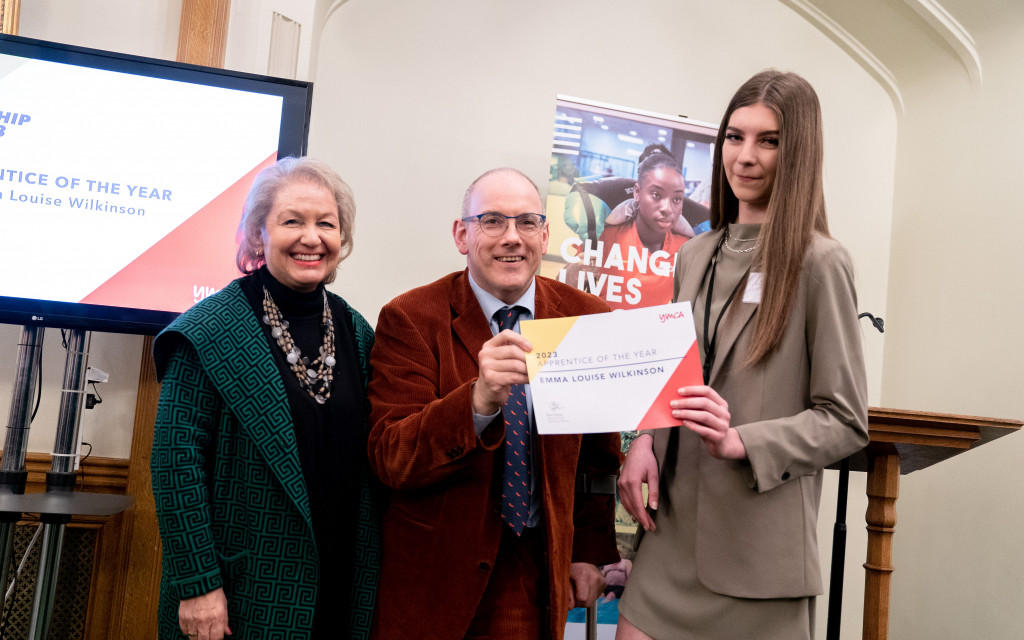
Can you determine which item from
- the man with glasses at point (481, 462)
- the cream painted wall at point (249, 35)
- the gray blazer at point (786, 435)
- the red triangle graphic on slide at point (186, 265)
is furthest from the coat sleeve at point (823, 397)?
the cream painted wall at point (249, 35)

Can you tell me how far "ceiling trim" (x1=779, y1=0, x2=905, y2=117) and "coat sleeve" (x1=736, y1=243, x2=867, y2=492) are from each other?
3587mm

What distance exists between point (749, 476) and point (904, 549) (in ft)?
10.9

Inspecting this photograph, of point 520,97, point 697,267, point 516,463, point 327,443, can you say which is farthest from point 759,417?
point 520,97

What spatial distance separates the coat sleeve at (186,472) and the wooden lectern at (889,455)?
149 cm

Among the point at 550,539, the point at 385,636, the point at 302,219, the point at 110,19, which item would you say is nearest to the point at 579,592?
the point at 550,539

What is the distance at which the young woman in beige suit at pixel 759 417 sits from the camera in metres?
1.40

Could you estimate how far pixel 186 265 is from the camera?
2807 mm

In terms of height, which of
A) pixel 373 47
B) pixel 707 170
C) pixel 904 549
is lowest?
pixel 904 549

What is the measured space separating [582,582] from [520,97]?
2.85m

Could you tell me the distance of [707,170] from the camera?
3.75 metres

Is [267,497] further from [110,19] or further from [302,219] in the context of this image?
[110,19]

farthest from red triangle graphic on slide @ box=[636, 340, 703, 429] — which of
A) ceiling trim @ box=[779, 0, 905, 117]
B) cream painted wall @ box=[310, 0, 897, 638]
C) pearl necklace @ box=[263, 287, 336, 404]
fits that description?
ceiling trim @ box=[779, 0, 905, 117]

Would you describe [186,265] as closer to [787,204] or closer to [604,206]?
[604,206]

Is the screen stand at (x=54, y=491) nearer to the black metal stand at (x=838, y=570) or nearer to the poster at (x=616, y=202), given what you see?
the poster at (x=616, y=202)
